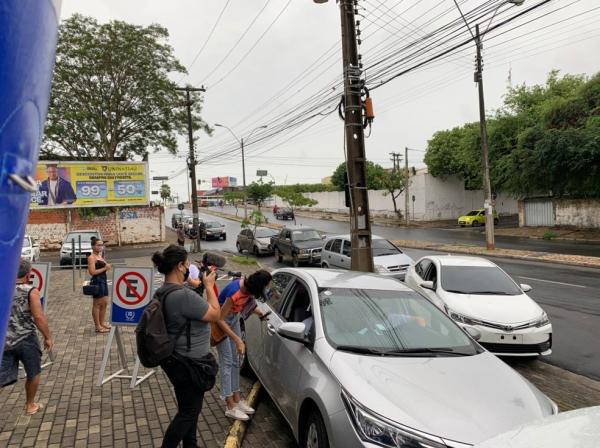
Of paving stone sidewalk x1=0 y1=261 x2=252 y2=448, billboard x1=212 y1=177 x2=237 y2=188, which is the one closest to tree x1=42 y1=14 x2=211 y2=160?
paving stone sidewalk x1=0 y1=261 x2=252 y2=448

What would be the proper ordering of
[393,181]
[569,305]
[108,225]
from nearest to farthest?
1. [569,305]
2. [108,225]
3. [393,181]

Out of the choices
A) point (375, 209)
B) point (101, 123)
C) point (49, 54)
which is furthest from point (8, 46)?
point (375, 209)

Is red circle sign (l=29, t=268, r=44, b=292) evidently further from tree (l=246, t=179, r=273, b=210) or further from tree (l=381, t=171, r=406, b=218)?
tree (l=246, t=179, r=273, b=210)

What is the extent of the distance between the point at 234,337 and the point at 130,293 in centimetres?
194

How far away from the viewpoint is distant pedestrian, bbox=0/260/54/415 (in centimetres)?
439

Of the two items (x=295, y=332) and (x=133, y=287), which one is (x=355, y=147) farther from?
(x=295, y=332)

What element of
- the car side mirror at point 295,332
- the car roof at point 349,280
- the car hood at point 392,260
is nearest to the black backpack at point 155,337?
the car side mirror at point 295,332

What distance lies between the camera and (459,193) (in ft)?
160

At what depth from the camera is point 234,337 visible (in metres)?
4.34

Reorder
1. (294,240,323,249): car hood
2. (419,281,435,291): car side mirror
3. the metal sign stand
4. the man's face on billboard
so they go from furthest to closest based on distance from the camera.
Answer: the man's face on billboard < (294,240,323,249): car hood < (419,281,435,291): car side mirror < the metal sign stand

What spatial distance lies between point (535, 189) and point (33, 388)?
33186mm

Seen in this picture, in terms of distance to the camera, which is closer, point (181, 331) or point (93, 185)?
point (181, 331)

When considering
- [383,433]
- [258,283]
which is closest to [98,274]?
[258,283]

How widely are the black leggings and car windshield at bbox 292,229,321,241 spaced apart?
16.1 m
